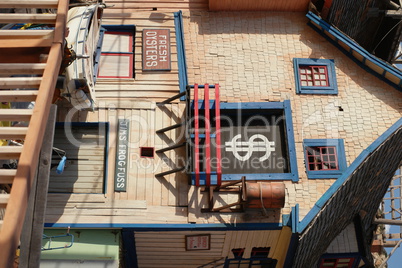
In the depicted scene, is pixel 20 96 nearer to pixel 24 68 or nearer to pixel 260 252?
pixel 24 68

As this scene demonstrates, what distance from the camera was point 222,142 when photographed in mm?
18000

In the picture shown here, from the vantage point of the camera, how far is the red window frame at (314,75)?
748 inches

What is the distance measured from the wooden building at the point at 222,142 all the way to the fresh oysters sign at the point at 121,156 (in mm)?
38

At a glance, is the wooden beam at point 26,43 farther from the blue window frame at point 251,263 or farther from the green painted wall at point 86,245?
the blue window frame at point 251,263

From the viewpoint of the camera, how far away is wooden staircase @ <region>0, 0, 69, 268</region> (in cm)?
771

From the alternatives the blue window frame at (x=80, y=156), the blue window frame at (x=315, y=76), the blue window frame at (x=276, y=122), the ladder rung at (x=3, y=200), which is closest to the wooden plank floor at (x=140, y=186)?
the blue window frame at (x=80, y=156)

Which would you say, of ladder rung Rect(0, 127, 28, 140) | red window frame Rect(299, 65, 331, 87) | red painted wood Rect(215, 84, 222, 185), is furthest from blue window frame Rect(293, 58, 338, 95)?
ladder rung Rect(0, 127, 28, 140)

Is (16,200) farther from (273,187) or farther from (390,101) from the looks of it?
(390,101)

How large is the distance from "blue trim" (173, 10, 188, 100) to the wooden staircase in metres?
7.57

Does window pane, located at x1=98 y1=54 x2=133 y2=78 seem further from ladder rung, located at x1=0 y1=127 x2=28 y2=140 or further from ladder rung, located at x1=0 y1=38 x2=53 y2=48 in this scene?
ladder rung, located at x1=0 y1=127 x2=28 y2=140

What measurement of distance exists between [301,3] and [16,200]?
48.8ft

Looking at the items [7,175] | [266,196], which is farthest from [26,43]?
[266,196]

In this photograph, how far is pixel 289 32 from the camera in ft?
65.2

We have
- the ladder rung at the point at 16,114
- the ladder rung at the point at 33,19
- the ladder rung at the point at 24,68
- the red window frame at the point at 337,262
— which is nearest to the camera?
the ladder rung at the point at 16,114
